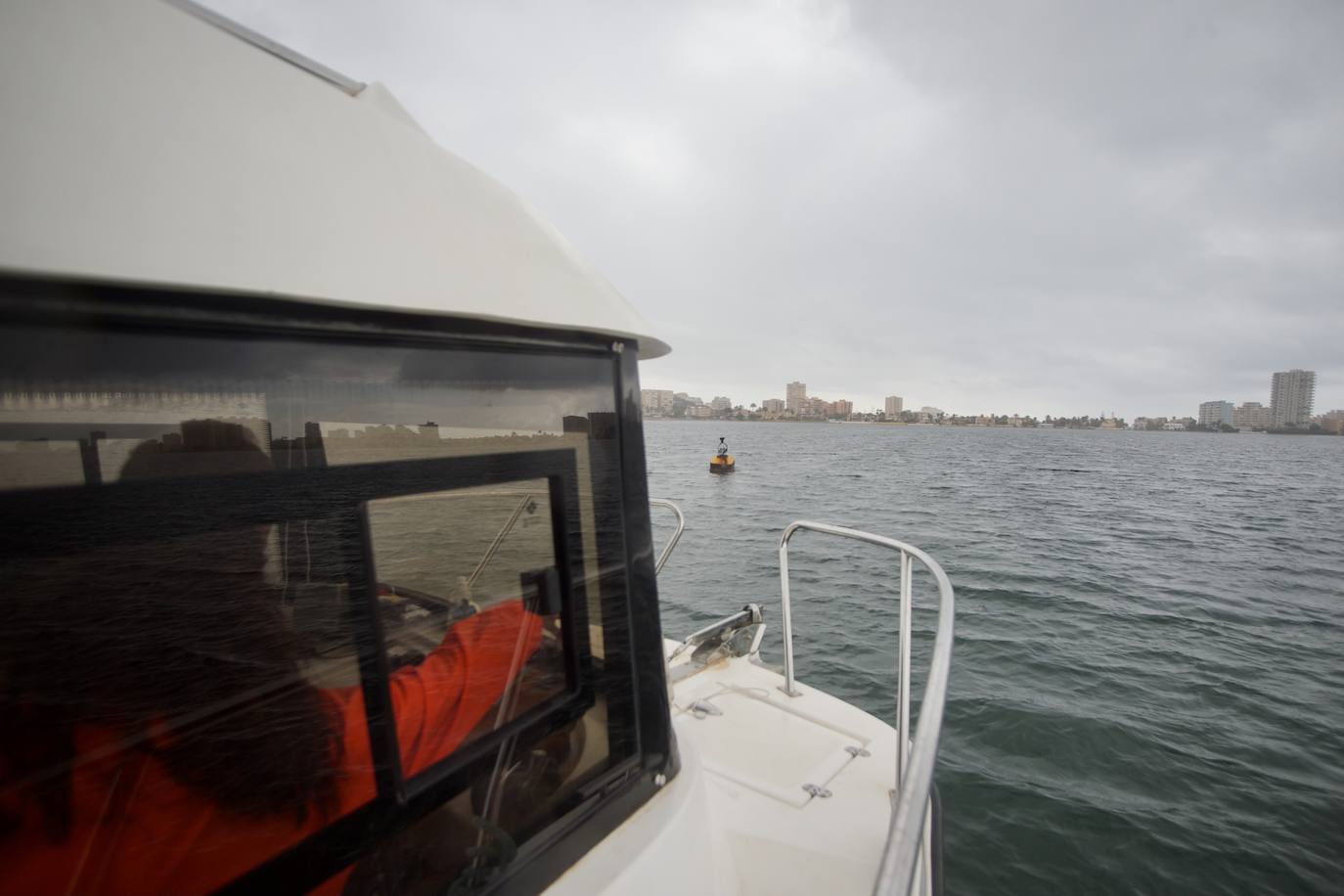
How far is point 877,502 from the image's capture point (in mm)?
26750

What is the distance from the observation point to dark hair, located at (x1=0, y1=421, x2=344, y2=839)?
2.65 feet

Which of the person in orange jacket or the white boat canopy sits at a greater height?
the white boat canopy

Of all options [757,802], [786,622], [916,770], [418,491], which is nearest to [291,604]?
[418,491]

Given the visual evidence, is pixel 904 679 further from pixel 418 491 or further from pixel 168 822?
pixel 168 822

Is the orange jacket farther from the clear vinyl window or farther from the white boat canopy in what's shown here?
the white boat canopy

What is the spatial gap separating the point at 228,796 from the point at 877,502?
27.7 meters

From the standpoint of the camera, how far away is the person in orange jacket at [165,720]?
816 millimetres

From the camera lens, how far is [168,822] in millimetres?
949

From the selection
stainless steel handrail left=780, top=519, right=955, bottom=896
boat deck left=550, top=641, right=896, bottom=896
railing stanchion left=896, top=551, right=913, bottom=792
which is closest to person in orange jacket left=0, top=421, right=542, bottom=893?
boat deck left=550, top=641, right=896, bottom=896

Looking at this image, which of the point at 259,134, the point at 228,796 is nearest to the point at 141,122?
the point at 259,134

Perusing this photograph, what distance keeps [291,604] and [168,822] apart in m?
0.37

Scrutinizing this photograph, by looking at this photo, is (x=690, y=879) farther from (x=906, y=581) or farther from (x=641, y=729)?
(x=906, y=581)

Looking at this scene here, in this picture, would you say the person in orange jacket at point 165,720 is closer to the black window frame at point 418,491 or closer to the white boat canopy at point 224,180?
the black window frame at point 418,491

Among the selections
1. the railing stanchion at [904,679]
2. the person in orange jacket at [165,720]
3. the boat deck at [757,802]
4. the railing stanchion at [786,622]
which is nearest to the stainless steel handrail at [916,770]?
the railing stanchion at [904,679]
